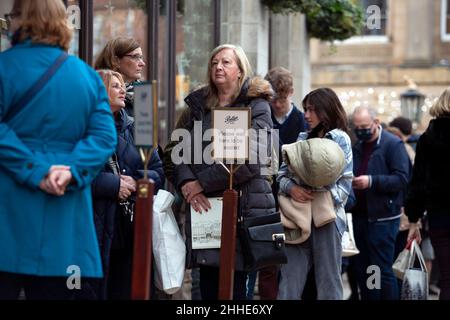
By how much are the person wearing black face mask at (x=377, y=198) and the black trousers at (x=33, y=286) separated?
15.3 feet

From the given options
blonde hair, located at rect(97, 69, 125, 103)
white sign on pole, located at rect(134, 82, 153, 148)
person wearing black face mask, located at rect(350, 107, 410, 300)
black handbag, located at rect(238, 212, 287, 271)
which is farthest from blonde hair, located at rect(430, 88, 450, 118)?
white sign on pole, located at rect(134, 82, 153, 148)

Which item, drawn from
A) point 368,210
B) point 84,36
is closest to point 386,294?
point 368,210

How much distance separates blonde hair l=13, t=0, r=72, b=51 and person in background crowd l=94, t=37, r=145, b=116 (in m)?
1.80

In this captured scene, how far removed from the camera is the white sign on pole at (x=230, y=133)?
6121 mm

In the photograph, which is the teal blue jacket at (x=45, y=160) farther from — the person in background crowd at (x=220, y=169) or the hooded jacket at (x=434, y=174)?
the hooded jacket at (x=434, y=174)

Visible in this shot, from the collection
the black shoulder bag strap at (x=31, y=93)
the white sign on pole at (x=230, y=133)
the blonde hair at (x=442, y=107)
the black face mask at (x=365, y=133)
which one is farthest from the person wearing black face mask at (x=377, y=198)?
the black shoulder bag strap at (x=31, y=93)

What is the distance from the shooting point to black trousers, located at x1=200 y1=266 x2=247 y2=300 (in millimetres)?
6574

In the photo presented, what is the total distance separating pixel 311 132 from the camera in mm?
7547

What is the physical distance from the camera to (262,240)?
649 cm

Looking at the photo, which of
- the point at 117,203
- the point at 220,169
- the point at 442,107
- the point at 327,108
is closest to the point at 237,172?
the point at 220,169

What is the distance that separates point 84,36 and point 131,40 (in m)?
1.33

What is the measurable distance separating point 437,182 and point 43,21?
11.3 ft

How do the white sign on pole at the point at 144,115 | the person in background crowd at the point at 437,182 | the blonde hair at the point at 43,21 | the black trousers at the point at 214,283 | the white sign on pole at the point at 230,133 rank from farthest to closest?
the person in background crowd at the point at 437,182
the black trousers at the point at 214,283
the white sign on pole at the point at 230,133
the white sign on pole at the point at 144,115
the blonde hair at the point at 43,21

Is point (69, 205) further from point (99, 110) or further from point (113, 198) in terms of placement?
point (113, 198)
